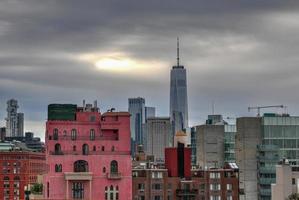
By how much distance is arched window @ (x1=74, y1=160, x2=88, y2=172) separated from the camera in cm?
17100

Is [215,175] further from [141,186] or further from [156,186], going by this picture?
[141,186]

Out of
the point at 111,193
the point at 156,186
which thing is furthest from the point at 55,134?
the point at 156,186

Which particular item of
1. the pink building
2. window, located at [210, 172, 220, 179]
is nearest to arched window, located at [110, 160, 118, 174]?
the pink building

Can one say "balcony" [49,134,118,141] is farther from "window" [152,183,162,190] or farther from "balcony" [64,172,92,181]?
"window" [152,183,162,190]

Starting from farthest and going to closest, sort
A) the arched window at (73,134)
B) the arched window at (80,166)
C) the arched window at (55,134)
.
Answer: the arched window at (73,134), the arched window at (80,166), the arched window at (55,134)

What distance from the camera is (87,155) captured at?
172 m

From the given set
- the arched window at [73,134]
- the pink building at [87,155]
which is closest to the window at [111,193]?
the pink building at [87,155]

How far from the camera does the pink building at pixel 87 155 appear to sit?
557 ft

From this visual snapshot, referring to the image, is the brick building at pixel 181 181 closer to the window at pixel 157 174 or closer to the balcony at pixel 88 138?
the window at pixel 157 174

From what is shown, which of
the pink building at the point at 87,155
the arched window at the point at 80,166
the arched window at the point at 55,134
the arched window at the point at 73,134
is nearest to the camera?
the pink building at the point at 87,155

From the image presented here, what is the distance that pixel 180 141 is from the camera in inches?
7638

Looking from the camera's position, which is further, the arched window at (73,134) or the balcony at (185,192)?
the balcony at (185,192)

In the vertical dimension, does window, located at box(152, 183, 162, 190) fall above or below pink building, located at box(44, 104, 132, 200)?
below

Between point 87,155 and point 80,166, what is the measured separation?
242 centimetres
